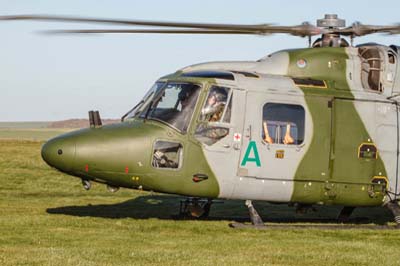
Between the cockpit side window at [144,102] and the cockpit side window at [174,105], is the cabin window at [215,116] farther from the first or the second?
the cockpit side window at [144,102]

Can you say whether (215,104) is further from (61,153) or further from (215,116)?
(61,153)

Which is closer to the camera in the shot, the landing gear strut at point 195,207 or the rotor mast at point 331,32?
the rotor mast at point 331,32

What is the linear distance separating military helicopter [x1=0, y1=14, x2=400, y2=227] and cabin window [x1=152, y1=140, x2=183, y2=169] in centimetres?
2

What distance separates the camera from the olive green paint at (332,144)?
13.6m

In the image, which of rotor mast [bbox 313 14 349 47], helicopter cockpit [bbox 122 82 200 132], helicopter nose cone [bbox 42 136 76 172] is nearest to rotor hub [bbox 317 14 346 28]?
rotor mast [bbox 313 14 349 47]

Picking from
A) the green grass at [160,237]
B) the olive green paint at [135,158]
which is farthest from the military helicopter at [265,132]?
the green grass at [160,237]

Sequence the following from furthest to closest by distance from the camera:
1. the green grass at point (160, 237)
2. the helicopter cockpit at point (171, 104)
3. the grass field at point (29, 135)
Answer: the grass field at point (29, 135), the helicopter cockpit at point (171, 104), the green grass at point (160, 237)

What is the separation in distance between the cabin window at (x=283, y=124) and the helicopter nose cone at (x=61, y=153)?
3.20 meters

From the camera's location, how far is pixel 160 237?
12.2 meters

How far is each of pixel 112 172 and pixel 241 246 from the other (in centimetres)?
252

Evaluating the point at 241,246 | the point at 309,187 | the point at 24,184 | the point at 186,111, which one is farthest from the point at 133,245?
the point at 24,184

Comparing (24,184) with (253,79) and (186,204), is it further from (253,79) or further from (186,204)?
(253,79)

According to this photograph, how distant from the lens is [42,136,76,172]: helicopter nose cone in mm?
12523

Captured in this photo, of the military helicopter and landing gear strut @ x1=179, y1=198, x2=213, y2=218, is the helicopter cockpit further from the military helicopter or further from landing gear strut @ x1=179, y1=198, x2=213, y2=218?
landing gear strut @ x1=179, y1=198, x2=213, y2=218
